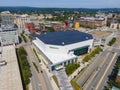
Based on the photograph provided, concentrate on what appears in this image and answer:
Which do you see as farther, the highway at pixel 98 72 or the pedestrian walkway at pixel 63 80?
the highway at pixel 98 72

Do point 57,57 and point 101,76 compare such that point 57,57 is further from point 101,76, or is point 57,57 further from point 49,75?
point 101,76

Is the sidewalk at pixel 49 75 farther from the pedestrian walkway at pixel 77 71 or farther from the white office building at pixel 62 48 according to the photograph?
the pedestrian walkway at pixel 77 71

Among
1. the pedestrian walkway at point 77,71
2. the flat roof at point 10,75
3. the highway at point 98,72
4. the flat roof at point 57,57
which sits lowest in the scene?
the pedestrian walkway at point 77,71

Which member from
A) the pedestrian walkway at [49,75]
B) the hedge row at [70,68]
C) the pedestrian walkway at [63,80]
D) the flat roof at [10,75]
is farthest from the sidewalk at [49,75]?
the flat roof at [10,75]

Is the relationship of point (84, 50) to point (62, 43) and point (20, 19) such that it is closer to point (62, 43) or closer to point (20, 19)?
point (62, 43)

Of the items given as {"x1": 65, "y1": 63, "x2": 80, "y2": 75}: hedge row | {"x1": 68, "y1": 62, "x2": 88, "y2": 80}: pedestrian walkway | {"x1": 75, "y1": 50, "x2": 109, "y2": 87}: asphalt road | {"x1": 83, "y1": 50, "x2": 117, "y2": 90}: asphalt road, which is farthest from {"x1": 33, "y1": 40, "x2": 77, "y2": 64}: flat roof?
{"x1": 83, "y1": 50, "x2": 117, "y2": 90}: asphalt road

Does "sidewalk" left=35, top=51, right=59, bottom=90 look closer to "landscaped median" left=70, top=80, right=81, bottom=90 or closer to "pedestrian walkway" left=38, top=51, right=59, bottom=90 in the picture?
"pedestrian walkway" left=38, top=51, right=59, bottom=90
